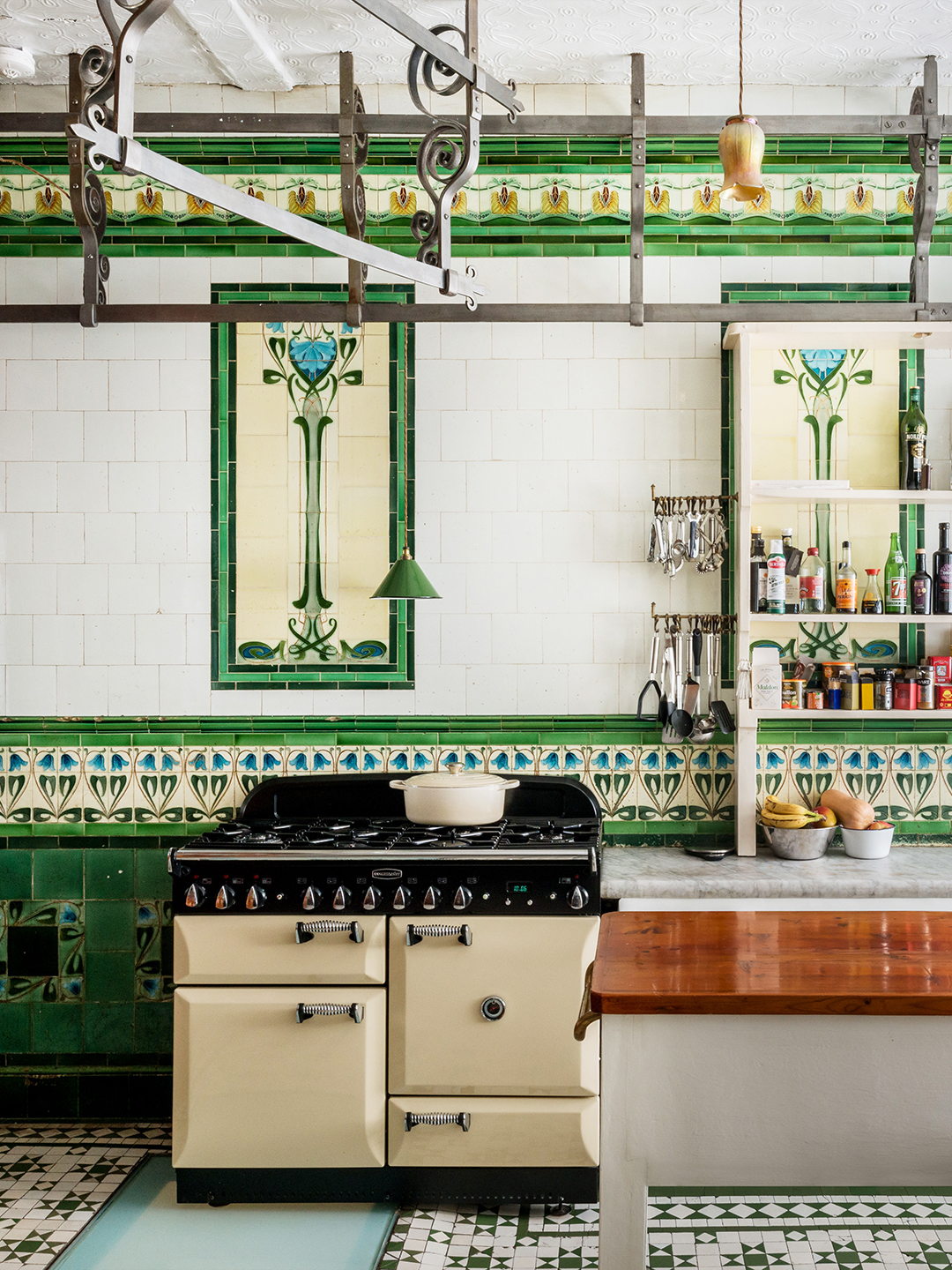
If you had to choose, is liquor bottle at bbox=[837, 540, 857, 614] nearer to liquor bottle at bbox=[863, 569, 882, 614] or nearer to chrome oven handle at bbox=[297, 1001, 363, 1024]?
liquor bottle at bbox=[863, 569, 882, 614]

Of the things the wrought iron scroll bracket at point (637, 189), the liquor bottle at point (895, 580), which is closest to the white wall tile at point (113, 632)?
the wrought iron scroll bracket at point (637, 189)

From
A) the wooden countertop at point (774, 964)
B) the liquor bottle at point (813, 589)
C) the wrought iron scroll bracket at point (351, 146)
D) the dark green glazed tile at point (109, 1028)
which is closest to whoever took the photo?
the wooden countertop at point (774, 964)

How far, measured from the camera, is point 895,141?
3904mm

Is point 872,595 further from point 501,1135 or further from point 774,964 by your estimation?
point 501,1135

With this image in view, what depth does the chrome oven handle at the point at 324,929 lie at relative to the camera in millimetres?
3082

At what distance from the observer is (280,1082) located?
3.07m

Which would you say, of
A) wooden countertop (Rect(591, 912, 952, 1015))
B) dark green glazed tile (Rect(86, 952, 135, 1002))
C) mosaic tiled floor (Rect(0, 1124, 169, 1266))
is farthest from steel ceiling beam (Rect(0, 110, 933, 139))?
mosaic tiled floor (Rect(0, 1124, 169, 1266))

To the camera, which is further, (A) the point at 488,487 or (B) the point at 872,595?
(A) the point at 488,487

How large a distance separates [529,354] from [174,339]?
137 cm

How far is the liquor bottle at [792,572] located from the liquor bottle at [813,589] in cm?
4

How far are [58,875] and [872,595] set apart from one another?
324cm

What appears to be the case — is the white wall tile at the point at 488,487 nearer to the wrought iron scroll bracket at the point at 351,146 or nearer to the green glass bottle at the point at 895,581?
the wrought iron scroll bracket at the point at 351,146

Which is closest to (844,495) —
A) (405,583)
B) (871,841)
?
(871,841)

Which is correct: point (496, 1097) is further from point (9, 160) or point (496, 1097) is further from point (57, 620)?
point (9, 160)
